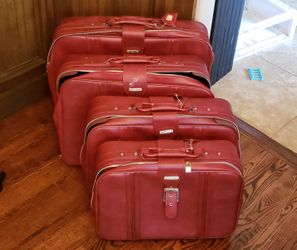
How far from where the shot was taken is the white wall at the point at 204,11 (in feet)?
6.34

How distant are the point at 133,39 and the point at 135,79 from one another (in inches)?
6.8

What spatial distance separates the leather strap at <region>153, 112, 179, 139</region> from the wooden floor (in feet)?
1.14

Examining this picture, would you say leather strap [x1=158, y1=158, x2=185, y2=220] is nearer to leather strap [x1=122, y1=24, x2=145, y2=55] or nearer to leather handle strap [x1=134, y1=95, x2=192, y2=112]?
leather handle strap [x1=134, y1=95, x2=192, y2=112]

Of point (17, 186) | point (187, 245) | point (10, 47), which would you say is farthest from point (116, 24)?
point (187, 245)

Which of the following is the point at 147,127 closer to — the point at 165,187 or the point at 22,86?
the point at 165,187

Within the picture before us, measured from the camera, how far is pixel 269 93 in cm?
232

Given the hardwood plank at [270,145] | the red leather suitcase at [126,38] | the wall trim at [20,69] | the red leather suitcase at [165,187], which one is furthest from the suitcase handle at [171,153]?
the wall trim at [20,69]

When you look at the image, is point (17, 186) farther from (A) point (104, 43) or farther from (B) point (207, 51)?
(B) point (207, 51)

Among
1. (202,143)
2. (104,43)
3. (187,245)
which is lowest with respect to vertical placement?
(187,245)

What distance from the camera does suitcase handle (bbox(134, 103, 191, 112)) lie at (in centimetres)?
156

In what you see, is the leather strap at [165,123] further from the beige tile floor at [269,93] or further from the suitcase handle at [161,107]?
the beige tile floor at [269,93]

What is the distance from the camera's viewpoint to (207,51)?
1827 millimetres

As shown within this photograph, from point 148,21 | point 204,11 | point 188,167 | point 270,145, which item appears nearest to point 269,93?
point 270,145

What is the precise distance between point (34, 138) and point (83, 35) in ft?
1.49
